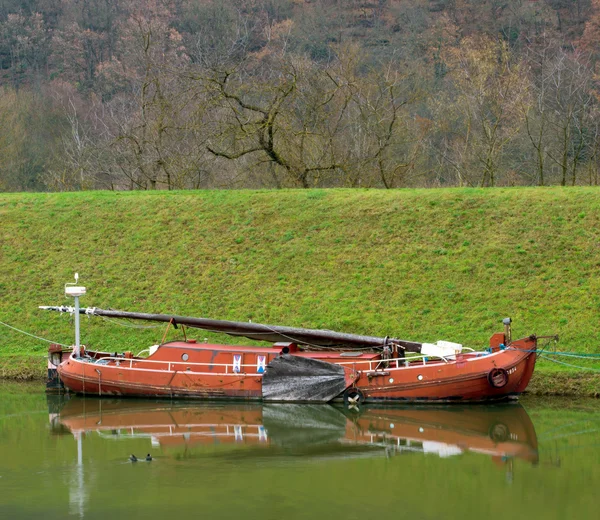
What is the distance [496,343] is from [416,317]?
5977 millimetres

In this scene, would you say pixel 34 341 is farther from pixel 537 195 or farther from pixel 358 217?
pixel 537 195

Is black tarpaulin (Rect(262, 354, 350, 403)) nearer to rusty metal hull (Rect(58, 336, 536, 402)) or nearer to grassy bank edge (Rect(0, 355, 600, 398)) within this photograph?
rusty metal hull (Rect(58, 336, 536, 402))

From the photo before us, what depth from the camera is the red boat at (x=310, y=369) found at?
2250 cm

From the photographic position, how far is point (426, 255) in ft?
106

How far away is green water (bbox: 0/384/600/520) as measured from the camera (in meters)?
14.8

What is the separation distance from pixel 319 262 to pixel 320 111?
479 inches

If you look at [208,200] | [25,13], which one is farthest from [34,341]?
[25,13]

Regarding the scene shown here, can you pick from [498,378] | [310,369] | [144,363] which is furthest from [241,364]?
[498,378]

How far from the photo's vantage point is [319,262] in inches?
1302

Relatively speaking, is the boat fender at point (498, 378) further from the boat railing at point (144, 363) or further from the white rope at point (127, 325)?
the white rope at point (127, 325)

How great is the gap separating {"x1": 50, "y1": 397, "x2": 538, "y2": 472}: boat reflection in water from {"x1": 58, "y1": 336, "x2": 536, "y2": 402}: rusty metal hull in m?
0.35

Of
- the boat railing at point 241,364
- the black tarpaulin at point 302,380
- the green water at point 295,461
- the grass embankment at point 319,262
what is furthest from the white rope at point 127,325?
the black tarpaulin at point 302,380

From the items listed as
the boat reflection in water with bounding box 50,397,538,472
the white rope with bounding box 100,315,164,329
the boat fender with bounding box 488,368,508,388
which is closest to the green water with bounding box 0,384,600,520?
the boat reflection in water with bounding box 50,397,538,472

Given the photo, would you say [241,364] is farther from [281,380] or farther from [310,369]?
[310,369]
